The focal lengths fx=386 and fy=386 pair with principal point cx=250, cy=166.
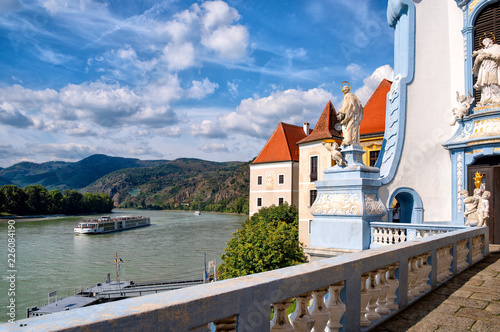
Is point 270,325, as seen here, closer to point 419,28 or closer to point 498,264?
point 498,264

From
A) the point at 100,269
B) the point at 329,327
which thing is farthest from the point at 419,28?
the point at 100,269

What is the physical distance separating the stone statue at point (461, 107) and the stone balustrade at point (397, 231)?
5.44 m

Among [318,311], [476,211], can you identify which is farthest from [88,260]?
[318,311]

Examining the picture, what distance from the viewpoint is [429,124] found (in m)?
14.2

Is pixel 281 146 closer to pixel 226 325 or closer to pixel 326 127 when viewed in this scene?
pixel 326 127

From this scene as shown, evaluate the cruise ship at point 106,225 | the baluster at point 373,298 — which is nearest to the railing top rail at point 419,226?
the baluster at point 373,298

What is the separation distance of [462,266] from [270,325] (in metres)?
6.09

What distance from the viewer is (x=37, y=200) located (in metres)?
93.2

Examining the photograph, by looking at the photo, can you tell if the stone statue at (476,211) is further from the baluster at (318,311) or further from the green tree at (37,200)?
the green tree at (37,200)

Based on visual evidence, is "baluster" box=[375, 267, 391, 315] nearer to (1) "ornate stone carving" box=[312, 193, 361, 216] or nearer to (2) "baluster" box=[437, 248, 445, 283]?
(2) "baluster" box=[437, 248, 445, 283]

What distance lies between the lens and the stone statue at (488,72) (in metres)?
12.8

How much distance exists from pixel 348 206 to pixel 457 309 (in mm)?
6032

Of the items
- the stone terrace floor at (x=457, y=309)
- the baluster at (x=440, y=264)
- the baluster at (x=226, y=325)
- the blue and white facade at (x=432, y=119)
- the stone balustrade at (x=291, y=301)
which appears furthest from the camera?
the blue and white facade at (x=432, y=119)

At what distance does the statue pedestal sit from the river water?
20.4 m
